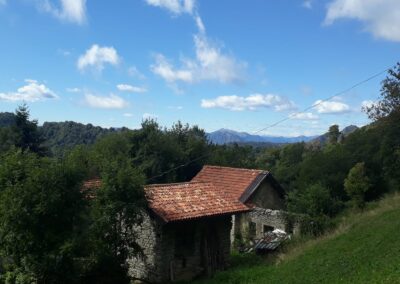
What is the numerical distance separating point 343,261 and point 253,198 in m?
12.6

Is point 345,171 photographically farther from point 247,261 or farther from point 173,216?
point 173,216

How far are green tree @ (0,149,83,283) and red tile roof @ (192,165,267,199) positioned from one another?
12.7 metres

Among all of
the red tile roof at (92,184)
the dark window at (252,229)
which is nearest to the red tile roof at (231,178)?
the dark window at (252,229)

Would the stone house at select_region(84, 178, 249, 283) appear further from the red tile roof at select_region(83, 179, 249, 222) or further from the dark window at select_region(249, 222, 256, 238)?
the dark window at select_region(249, 222, 256, 238)

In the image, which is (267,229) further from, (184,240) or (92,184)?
(92,184)

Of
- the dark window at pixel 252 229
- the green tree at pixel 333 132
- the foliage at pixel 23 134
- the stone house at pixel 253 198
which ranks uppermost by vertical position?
the green tree at pixel 333 132

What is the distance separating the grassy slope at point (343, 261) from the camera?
12.2m

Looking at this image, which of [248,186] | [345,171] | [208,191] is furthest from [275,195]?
[345,171]

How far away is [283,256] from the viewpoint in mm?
17828

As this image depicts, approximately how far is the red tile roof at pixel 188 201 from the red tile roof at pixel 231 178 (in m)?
5.67

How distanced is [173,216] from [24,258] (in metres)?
5.70

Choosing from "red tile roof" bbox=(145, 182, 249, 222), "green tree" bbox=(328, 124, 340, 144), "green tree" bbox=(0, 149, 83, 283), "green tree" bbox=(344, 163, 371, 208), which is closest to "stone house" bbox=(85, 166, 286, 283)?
"red tile roof" bbox=(145, 182, 249, 222)

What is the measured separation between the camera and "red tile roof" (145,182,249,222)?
690 inches

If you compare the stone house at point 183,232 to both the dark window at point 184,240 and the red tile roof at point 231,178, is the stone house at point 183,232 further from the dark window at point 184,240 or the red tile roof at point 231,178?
the red tile roof at point 231,178
